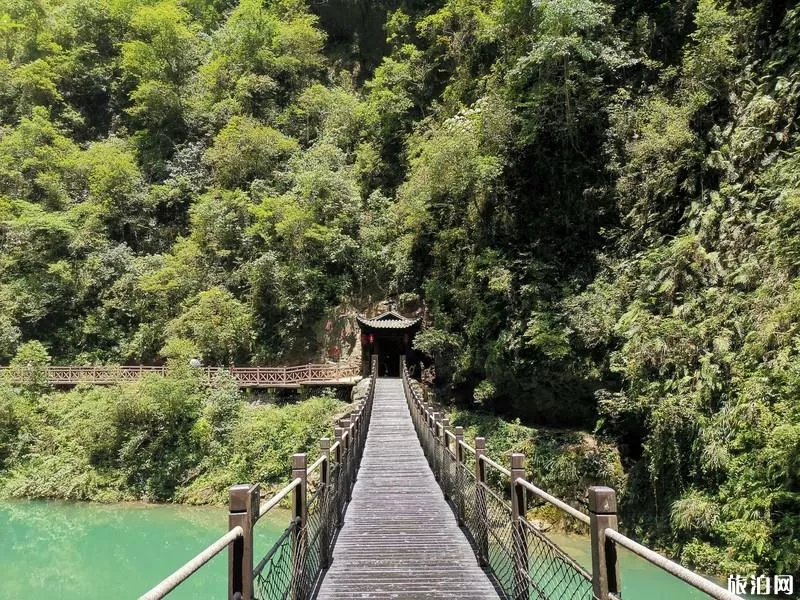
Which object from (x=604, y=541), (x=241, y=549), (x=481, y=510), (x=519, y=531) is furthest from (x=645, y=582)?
(x=241, y=549)

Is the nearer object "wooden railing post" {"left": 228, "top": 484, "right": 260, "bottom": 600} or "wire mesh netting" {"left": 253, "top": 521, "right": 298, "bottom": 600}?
"wooden railing post" {"left": 228, "top": 484, "right": 260, "bottom": 600}

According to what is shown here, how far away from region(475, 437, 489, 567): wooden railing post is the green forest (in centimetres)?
515

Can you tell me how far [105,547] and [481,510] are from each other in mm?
11233

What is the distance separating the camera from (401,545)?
543 centimetres

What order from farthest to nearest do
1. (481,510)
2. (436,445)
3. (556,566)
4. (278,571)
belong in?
(436,445), (481,510), (556,566), (278,571)

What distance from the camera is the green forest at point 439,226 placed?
927 centimetres

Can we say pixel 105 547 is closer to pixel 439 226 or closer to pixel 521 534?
pixel 521 534

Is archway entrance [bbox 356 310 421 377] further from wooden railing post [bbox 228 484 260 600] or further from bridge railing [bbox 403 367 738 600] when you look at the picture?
wooden railing post [bbox 228 484 260 600]

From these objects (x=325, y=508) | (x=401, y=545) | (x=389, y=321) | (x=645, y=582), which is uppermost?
(x=389, y=321)

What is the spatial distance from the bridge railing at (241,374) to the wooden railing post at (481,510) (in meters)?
13.2

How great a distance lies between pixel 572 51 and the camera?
13773 millimetres

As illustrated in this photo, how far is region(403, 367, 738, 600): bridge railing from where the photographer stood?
2.33 metres

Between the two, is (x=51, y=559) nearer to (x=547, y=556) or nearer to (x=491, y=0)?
(x=547, y=556)

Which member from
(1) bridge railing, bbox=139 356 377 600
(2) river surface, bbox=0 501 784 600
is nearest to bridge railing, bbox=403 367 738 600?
(1) bridge railing, bbox=139 356 377 600
